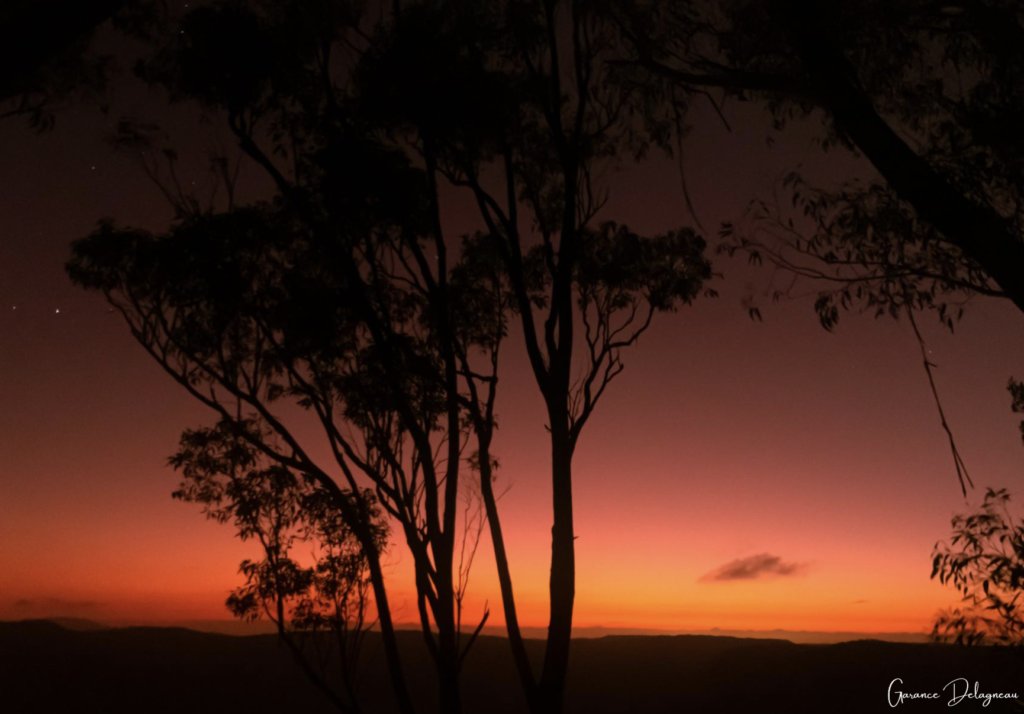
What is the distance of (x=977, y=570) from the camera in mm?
7449

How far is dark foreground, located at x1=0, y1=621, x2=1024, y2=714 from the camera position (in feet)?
149

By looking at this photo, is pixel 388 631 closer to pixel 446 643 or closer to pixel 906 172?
pixel 446 643

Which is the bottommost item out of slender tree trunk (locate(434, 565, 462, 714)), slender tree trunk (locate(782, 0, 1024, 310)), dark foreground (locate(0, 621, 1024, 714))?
dark foreground (locate(0, 621, 1024, 714))

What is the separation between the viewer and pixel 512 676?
53906 mm

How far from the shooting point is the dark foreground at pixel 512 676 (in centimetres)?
4534

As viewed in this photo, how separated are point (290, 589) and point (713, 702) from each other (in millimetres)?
37900

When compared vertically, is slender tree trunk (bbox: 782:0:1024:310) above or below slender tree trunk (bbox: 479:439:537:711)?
above

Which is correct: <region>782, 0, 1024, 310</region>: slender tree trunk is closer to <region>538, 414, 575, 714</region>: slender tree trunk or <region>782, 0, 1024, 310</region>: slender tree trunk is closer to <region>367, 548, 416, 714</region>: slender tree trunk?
<region>538, 414, 575, 714</region>: slender tree trunk

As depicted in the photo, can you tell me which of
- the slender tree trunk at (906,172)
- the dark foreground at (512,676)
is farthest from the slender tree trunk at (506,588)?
the dark foreground at (512,676)

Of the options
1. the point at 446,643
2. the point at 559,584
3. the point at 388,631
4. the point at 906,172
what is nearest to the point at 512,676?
the point at 388,631

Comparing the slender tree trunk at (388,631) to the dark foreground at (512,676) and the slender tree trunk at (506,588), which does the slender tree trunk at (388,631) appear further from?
the dark foreground at (512,676)

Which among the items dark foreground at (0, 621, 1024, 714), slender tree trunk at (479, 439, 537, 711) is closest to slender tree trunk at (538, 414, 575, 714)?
slender tree trunk at (479, 439, 537, 711)

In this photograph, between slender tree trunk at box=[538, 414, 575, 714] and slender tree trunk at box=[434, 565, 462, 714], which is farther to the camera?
slender tree trunk at box=[434, 565, 462, 714]

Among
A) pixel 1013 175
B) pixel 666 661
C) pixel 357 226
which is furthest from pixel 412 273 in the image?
pixel 666 661
